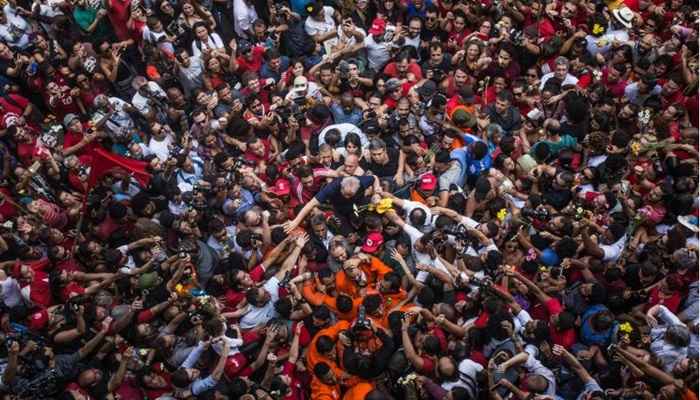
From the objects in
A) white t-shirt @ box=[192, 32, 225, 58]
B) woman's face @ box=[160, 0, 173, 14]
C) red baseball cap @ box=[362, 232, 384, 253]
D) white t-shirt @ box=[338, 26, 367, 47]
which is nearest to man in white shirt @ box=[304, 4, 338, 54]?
white t-shirt @ box=[338, 26, 367, 47]

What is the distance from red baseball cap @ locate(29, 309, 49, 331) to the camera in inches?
257

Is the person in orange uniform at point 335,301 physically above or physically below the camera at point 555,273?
above

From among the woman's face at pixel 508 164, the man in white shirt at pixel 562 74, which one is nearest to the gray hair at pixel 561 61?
the man in white shirt at pixel 562 74

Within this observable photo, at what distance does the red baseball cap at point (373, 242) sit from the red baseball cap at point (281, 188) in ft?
3.59

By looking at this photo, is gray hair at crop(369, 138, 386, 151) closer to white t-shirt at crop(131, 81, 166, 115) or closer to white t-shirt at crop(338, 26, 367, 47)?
white t-shirt at crop(338, 26, 367, 47)

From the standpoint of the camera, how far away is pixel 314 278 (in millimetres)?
6801

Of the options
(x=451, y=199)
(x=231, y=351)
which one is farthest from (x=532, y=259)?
(x=231, y=351)

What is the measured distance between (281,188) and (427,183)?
59.8 inches

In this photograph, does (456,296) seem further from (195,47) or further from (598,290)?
(195,47)

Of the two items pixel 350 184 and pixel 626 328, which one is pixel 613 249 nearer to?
pixel 626 328

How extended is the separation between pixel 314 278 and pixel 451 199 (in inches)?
64.6

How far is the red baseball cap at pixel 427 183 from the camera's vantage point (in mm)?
7450

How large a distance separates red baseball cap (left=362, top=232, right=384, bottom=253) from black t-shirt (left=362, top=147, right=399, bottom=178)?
96 cm

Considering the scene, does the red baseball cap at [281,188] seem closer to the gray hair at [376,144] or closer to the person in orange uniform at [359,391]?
the gray hair at [376,144]
